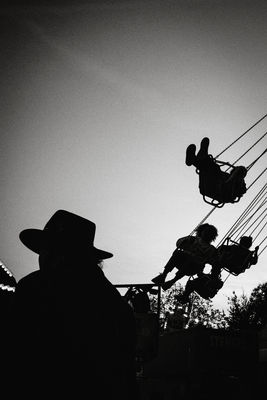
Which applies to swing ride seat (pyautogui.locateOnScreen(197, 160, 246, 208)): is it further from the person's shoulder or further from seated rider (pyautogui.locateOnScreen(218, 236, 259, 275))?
the person's shoulder

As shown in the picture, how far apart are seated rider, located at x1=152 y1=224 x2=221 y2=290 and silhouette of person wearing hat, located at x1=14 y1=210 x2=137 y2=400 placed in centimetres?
546

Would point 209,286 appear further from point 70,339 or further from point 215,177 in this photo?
point 70,339

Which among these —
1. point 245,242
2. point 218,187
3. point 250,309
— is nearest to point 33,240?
point 218,187

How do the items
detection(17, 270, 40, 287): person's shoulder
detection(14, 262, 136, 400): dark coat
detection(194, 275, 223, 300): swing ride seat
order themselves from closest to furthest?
detection(14, 262, 136, 400): dark coat, detection(17, 270, 40, 287): person's shoulder, detection(194, 275, 223, 300): swing ride seat

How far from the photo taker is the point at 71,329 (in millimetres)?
1462

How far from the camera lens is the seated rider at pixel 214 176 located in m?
6.04

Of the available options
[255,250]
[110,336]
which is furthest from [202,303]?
[110,336]

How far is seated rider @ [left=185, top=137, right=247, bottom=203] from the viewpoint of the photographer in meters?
6.04

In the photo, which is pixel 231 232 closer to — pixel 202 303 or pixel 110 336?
pixel 110 336

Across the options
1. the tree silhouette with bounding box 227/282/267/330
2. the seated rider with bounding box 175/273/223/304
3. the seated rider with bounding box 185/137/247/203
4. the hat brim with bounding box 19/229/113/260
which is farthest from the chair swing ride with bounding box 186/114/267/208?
the tree silhouette with bounding box 227/282/267/330

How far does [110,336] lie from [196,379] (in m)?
5.22

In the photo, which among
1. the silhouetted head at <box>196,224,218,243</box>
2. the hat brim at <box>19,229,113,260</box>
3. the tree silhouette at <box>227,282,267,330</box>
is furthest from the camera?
the tree silhouette at <box>227,282,267,330</box>

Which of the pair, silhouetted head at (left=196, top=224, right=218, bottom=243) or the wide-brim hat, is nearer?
the wide-brim hat

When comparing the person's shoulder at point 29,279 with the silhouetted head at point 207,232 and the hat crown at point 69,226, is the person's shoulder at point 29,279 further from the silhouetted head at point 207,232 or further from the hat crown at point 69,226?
the silhouetted head at point 207,232
